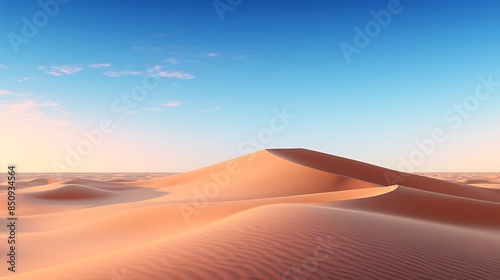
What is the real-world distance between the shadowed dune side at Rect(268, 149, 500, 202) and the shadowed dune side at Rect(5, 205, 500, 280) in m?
22.1

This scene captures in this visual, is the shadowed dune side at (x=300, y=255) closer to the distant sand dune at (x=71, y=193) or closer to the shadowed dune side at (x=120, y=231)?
the shadowed dune side at (x=120, y=231)

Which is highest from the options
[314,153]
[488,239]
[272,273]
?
[314,153]

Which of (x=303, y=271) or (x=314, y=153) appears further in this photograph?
(x=314, y=153)

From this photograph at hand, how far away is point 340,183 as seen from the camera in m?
26.1

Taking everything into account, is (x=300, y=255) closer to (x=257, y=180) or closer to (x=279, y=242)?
(x=279, y=242)

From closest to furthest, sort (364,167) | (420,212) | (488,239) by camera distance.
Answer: (488,239) → (420,212) → (364,167)

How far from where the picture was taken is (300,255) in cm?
602

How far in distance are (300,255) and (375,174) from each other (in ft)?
90.4

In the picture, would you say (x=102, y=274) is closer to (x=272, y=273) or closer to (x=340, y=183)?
(x=272, y=273)

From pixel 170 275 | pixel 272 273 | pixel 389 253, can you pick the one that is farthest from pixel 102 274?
pixel 389 253

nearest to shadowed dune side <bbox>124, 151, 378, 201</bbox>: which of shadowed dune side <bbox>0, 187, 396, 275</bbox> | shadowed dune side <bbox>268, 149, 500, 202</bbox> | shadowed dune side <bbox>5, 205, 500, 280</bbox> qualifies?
shadowed dune side <bbox>268, 149, 500, 202</bbox>

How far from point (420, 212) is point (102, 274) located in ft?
35.5

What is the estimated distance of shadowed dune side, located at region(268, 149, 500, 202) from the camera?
94.6ft

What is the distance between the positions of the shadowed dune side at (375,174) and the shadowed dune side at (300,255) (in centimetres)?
2206
